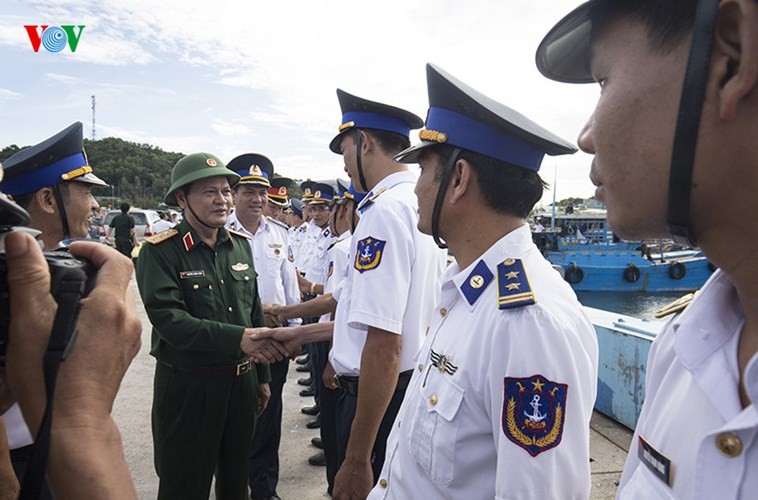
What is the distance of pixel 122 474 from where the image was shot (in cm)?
95

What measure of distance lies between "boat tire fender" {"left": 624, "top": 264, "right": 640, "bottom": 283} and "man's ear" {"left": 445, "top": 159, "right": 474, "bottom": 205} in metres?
20.3

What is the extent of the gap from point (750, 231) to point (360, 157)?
2224mm

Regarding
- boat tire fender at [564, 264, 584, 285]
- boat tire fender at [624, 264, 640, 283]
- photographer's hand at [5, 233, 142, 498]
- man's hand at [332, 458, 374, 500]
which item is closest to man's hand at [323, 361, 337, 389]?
man's hand at [332, 458, 374, 500]

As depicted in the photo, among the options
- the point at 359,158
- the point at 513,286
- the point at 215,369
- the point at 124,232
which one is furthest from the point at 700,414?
the point at 124,232

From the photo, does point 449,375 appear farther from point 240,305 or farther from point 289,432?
point 289,432

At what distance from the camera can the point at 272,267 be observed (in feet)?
16.3

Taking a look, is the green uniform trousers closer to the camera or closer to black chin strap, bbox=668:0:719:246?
the camera

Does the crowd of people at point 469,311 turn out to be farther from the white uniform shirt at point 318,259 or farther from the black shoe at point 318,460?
the white uniform shirt at point 318,259

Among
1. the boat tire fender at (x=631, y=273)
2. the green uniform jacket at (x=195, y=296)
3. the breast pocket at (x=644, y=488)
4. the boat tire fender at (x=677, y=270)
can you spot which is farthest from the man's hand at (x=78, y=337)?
the boat tire fender at (x=677, y=270)

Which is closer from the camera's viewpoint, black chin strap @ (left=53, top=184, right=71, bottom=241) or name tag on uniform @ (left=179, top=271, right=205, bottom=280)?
black chin strap @ (left=53, top=184, right=71, bottom=241)

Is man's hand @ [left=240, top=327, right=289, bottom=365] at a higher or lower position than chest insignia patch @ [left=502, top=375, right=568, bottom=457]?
lower

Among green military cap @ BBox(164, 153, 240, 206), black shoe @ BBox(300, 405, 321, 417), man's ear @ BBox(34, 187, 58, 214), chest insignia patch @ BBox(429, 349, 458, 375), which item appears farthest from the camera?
black shoe @ BBox(300, 405, 321, 417)

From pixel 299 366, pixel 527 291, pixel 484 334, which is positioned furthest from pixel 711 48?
pixel 299 366

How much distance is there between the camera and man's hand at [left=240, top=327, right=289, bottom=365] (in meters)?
2.85
